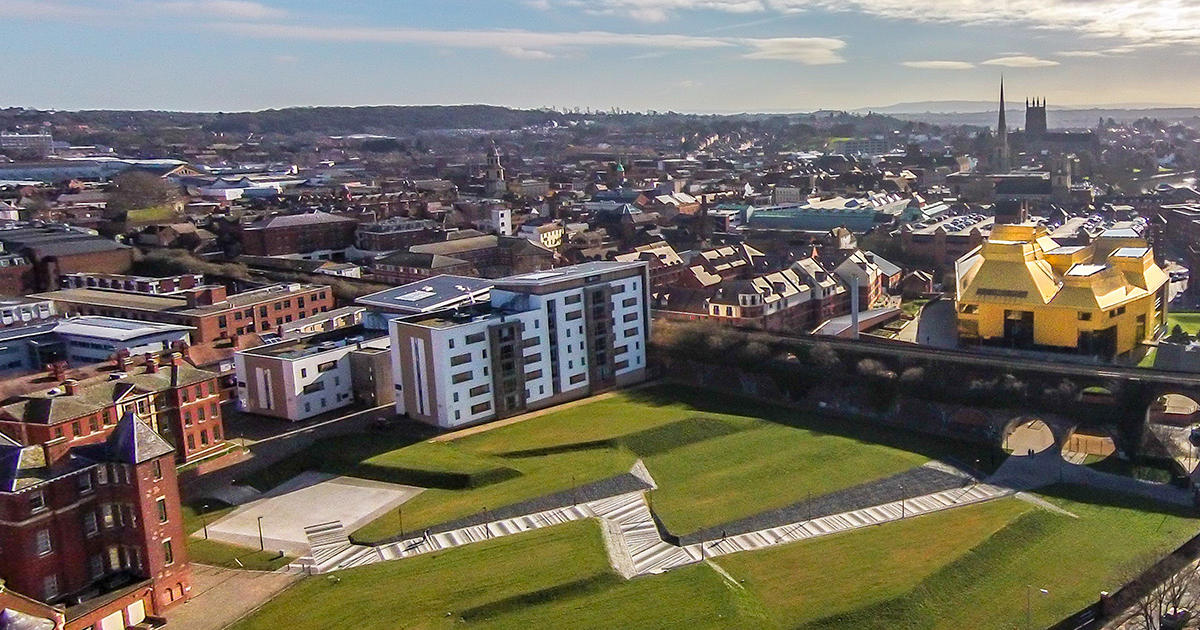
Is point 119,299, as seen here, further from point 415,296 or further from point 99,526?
point 99,526

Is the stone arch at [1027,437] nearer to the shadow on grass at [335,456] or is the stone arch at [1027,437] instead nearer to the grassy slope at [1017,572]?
the grassy slope at [1017,572]

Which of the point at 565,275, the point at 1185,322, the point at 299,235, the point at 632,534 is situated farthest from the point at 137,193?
the point at 1185,322

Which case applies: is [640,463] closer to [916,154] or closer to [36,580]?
[36,580]

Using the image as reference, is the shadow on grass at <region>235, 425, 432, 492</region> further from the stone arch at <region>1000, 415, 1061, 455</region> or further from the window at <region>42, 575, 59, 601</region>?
the stone arch at <region>1000, 415, 1061, 455</region>

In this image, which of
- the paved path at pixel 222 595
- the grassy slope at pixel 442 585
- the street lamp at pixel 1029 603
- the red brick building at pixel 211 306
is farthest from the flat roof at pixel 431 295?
the street lamp at pixel 1029 603

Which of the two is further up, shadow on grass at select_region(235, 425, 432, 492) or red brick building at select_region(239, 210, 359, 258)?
red brick building at select_region(239, 210, 359, 258)

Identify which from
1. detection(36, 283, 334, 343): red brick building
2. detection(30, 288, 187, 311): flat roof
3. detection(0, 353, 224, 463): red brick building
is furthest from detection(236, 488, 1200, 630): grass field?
detection(30, 288, 187, 311): flat roof
